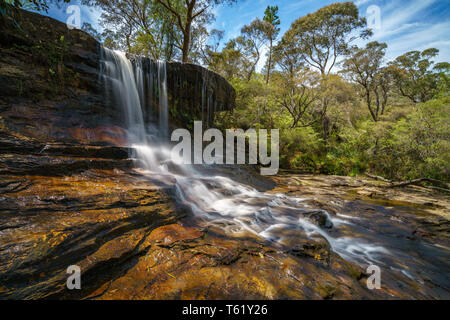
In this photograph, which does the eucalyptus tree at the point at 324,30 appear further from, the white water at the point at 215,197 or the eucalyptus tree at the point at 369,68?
the white water at the point at 215,197

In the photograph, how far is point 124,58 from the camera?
295 inches

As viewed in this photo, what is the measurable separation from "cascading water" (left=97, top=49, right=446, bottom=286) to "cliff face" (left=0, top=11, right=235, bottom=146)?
66cm

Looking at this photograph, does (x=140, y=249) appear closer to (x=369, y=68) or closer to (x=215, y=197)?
(x=215, y=197)

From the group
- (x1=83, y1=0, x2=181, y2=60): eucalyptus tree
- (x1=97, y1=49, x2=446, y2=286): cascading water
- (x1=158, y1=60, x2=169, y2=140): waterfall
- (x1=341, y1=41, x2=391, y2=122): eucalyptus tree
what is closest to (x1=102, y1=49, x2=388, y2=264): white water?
(x1=97, y1=49, x2=446, y2=286): cascading water

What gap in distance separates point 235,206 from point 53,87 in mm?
6593

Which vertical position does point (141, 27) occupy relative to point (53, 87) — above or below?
above

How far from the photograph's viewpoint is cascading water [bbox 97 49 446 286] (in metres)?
3.00

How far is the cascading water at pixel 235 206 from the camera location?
300 centimetres

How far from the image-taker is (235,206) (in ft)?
13.5

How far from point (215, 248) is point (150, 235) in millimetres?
881

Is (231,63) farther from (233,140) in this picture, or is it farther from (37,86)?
(37,86)

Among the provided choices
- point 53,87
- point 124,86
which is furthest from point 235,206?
point 124,86

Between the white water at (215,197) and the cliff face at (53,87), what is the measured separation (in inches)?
25.6

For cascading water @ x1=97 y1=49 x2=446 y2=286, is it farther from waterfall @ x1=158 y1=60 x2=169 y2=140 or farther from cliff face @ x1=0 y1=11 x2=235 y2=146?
waterfall @ x1=158 y1=60 x2=169 y2=140
